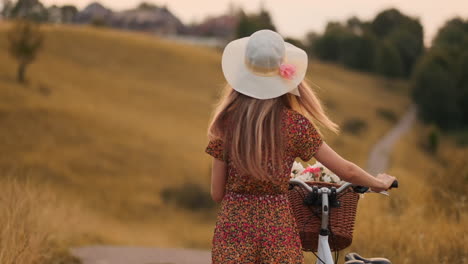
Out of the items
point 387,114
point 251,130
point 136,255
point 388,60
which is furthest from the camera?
point 388,60

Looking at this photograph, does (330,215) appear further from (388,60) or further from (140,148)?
(388,60)

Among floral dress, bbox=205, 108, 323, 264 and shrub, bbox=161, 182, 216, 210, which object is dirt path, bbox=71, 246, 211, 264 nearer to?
floral dress, bbox=205, 108, 323, 264

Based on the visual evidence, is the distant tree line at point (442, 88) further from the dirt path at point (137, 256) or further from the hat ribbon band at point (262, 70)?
the hat ribbon band at point (262, 70)

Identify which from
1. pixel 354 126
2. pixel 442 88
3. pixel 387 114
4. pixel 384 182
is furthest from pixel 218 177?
pixel 387 114

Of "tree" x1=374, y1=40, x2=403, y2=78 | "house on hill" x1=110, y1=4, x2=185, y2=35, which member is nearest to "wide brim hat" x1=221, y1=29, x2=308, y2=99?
"tree" x1=374, y1=40, x2=403, y2=78

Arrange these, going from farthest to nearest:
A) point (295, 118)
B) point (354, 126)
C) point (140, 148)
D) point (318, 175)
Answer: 1. point (354, 126)
2. point (140, 148)
3. point (318, 175)
4. point (295, 118)

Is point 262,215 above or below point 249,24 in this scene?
above

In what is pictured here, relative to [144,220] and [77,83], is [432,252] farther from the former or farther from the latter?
[77,83]

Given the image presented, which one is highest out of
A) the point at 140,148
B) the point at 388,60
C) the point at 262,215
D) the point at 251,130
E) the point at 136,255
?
the point at 251,130

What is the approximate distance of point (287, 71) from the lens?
12.1 ft

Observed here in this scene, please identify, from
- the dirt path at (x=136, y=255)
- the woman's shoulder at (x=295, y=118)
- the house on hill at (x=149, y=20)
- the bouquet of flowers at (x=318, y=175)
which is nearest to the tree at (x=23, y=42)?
the dirt path at (x=136, y=255)

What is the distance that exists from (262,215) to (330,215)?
544 mm

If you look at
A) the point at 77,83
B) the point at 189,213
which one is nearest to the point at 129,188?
the point at 189,213

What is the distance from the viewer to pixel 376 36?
274 ft
